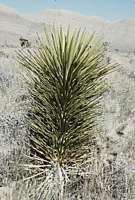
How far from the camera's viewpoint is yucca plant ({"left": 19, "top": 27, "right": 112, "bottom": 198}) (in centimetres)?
511

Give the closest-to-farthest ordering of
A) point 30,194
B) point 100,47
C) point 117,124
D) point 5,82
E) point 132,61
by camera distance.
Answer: point 30,194, point 100,47, point 117,124, point 5,82, point 132,61

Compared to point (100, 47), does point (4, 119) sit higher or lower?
lower

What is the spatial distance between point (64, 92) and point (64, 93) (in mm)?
13

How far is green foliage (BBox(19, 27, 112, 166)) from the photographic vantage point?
16.8 feet

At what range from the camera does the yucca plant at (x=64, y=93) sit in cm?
511

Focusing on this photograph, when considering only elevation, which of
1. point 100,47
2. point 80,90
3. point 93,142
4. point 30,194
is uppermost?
point 100,47

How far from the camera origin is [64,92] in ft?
16.9

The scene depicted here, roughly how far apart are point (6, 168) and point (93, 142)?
128 centimetres

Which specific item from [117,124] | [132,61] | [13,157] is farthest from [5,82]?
[132,61]

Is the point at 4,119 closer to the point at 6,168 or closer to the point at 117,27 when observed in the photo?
the point at 6,168

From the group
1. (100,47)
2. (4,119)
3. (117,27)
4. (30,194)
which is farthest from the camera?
(117,27)

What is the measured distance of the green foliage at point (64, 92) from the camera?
16.8 ft

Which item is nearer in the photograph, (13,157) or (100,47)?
(100,47)

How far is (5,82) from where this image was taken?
1208cm
